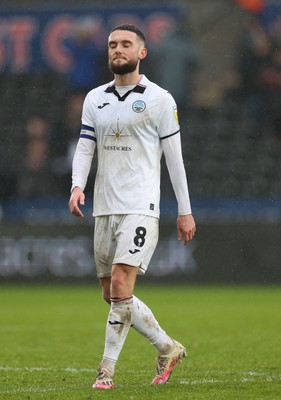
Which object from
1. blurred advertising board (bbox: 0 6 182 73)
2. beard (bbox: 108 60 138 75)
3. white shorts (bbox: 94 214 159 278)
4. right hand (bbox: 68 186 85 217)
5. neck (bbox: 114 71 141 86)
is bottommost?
white shorts (bbox: 94 214 159 278)

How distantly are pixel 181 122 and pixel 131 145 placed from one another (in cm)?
1420

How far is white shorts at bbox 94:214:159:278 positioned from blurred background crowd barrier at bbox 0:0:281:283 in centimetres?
1083

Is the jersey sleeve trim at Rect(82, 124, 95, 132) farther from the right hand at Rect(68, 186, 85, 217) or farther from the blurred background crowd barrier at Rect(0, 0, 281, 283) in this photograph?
the blurred background crowd barrier at Rect(0, 0, 281, 283)

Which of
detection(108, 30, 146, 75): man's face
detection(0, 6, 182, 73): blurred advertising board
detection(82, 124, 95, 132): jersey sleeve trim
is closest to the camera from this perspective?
detection(108, 30, 146, 75): man's face

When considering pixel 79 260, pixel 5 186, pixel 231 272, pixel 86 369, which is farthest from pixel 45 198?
pixel 86 369

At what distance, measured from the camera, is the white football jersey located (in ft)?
21.5

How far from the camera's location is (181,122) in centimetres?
2070

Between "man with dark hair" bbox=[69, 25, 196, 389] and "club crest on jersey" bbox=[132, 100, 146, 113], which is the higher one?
"club crest on jersey" bbox=[132, 100, 146, 113]

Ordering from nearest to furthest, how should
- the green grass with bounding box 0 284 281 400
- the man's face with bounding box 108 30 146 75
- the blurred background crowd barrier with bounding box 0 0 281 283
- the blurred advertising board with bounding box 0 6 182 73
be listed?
the green grass with bounding box 0 284 281 400 < the man's face with bounding box 108 30 146 75 < the blurred background crowd barrier with bounding box 0 0 281 283 < the blurred advertising board with bounding box 0 6 182 73

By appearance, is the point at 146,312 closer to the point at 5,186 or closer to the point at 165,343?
the point at 165,343

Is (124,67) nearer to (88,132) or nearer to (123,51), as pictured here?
(123,51)

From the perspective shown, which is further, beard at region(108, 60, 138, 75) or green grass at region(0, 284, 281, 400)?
beard at region(108, 60, 138, 75)

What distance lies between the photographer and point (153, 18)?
68.9ft

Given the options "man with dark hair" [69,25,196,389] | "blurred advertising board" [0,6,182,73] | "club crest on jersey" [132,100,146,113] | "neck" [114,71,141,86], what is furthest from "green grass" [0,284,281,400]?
"blurred advertising board" [0,6,182,73]
